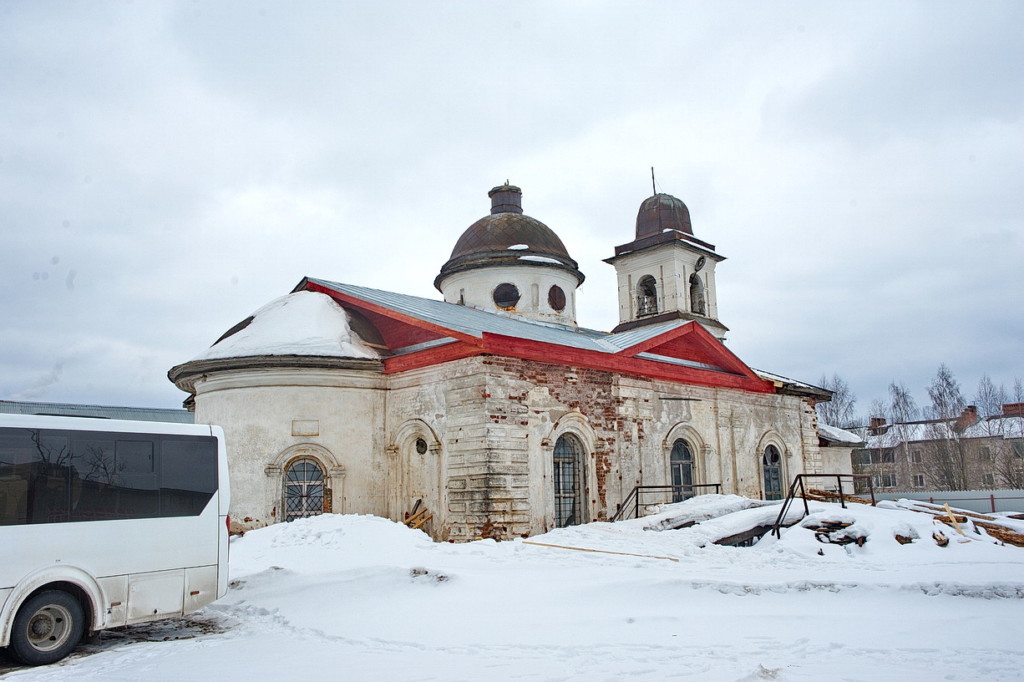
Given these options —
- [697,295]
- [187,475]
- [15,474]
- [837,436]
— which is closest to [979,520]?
[187,475]

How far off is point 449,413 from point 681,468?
22.0ft

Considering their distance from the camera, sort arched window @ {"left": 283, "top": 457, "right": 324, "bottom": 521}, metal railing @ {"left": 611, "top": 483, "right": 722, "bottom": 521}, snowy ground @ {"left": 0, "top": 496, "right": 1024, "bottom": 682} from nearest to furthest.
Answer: snowy ground @ {"left": 0, "top": 496, "right": 1024, "bottom": 682} < arched window @ {"left": 283, "top": 457, "right": 324, "bottom": 521} < metal railing @ {"left": 611, "top": 483, "right": 722, "bottom": 521}

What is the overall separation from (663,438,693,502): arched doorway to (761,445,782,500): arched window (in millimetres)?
3294

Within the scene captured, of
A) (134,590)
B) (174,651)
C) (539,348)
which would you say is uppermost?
(539,348)

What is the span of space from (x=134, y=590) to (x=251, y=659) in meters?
1.96

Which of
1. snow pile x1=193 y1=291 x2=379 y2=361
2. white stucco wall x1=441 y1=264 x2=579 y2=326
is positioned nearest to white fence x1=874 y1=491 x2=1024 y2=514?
white stucco wall x1=441 y1=264 x2=579 y2=326

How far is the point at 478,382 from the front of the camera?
15.1 metres

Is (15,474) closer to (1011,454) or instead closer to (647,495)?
(647,495)

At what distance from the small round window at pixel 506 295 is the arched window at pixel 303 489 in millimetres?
10004

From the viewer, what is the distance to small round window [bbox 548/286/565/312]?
25.2 metres

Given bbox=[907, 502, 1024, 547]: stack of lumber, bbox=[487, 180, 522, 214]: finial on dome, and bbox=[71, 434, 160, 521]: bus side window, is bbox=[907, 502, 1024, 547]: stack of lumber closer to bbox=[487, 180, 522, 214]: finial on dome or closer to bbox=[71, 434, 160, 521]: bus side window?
→ bbox=[71, 434, 160, 521]: bus side window

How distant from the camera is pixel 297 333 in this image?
55.3 feet

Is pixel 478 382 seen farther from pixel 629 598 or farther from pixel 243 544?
pixel 629 598

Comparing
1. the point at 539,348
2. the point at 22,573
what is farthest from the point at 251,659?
the point at 539,348
